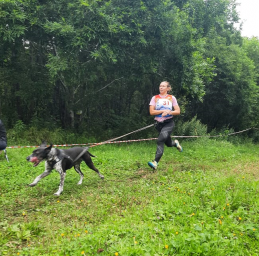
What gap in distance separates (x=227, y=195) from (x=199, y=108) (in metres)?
15.0

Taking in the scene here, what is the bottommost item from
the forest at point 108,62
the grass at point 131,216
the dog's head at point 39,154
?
the grass at point 131,216

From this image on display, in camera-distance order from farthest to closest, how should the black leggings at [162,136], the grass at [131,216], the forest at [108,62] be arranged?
the forest at [108,62] → the black leggings at [162,136] → the grass at [131,216]

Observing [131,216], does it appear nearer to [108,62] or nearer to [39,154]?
[39,154]

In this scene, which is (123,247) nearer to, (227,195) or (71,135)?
(227,195)

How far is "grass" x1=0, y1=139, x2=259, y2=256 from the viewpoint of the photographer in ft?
8.92

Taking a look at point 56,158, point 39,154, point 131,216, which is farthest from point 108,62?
point 131,216

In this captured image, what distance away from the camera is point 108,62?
11398 millimetres

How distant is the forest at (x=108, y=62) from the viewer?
9.05 meters

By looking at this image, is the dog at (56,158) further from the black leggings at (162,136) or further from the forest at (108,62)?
the forest at (108,62)

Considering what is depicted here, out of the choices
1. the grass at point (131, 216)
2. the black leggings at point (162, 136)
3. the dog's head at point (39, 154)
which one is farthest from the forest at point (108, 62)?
the grass at point (131, 216)

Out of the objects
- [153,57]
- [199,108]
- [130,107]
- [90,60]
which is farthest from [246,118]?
[90,60]

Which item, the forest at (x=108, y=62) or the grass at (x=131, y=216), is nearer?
the grass at (x=131, y=216)

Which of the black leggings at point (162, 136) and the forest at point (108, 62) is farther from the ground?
the forest at point (108, 62)

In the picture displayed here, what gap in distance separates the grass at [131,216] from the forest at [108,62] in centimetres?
543
